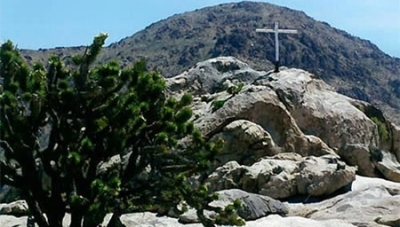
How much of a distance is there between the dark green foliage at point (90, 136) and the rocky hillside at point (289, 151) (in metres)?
2.17

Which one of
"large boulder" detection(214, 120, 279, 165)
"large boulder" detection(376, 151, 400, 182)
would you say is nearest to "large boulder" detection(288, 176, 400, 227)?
"large boulder" detection(214, 120, 279, 165)

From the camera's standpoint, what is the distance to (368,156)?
82.9 ft

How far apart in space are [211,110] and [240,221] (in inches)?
339

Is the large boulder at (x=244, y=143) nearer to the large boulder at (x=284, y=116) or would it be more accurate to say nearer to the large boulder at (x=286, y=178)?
the large boulder at (x=284, y=116)

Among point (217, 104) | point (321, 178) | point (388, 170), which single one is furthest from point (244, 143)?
point (388, 170)

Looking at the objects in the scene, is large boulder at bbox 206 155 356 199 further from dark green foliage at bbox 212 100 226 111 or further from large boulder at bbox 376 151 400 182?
large boulder at bbox 376 151 400 182

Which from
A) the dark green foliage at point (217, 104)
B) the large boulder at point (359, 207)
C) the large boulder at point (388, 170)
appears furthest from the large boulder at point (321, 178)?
the large boulder at point (388, 170)

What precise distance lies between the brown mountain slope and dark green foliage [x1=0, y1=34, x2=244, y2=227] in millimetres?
79739

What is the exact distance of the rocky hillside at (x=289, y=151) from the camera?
18.9 metres

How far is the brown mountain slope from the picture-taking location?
345 ft

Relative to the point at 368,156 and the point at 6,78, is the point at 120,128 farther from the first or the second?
the point at 368,156

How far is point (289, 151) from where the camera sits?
78.4 feet

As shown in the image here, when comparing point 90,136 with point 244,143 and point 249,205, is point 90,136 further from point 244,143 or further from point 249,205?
point 244,143

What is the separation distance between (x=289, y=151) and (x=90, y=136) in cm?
966
